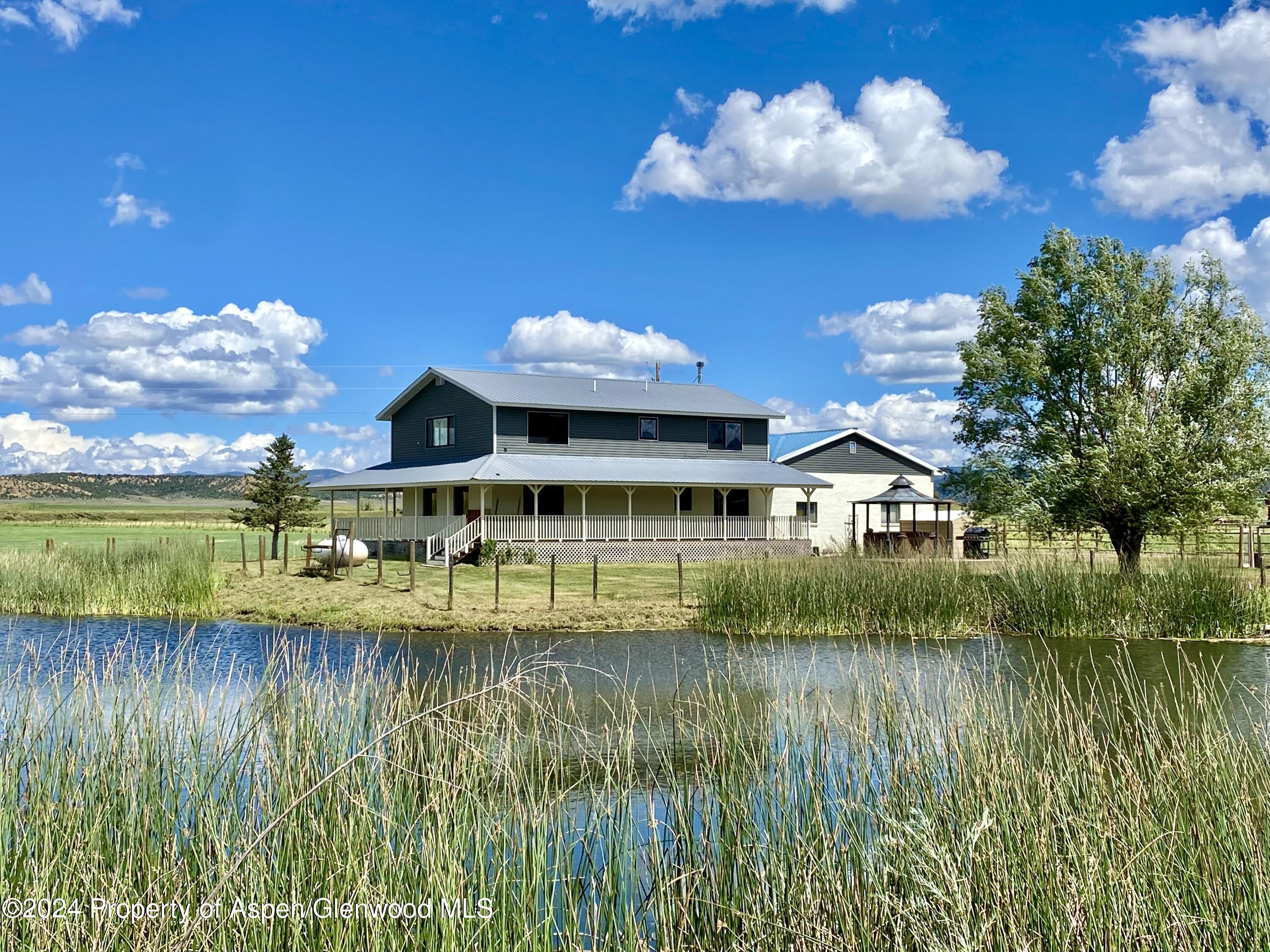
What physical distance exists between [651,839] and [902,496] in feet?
108

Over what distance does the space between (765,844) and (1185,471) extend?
21.7 metres

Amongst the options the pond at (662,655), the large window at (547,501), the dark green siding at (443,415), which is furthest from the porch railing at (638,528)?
the pond at (662,655)

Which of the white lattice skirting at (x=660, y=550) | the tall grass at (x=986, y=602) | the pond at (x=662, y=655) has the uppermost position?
the white lattice skirting at (x=660, y=550)

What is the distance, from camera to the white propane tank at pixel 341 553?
Answer: 99.6 feet

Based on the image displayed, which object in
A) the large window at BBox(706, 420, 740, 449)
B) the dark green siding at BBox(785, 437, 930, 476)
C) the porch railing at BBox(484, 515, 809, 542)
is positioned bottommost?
the porch railing at BBox(484, 515, 809, 542)

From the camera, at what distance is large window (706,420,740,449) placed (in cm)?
→ 4328

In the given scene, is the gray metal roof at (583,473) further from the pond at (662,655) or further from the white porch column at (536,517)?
the pond at (662,655)

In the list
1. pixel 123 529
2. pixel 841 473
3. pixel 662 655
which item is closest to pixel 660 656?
pixel 662 655

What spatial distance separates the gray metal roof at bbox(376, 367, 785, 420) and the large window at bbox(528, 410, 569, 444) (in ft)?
1.95

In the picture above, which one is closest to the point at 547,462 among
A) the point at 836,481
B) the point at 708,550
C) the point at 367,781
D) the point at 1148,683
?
the point at 708,550

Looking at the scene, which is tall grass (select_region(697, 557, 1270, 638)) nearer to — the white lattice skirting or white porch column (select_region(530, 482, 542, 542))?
the white lattice skirting

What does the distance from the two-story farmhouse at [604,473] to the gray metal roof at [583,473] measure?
0.31 feet

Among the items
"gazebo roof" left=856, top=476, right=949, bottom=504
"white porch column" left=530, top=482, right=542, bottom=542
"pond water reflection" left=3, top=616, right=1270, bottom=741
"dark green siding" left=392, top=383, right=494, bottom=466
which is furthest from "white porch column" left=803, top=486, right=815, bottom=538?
"pond water reflection" left=3, top=616, right=1270, bottom=741

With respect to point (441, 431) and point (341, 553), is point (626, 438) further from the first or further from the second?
point (341, 553)
